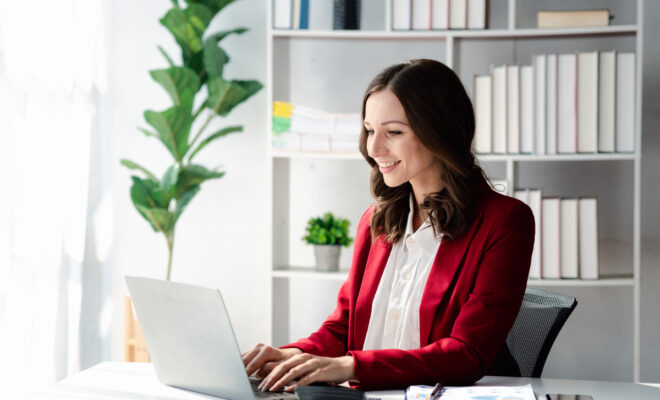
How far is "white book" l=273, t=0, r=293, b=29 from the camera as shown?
2.75 meters

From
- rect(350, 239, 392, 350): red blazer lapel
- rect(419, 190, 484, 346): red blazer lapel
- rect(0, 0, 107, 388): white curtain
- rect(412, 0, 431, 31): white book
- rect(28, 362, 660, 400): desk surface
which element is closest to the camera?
rect(28, 362, 660, 400): desk surface

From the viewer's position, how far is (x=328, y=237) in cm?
282

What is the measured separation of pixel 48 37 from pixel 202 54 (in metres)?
0.60

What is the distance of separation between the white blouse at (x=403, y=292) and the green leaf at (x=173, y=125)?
1.46 m

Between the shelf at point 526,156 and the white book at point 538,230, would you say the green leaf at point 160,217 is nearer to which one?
the shelf at point 526,156

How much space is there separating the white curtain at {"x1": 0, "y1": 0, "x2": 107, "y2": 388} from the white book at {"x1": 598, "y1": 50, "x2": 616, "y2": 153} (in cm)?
208

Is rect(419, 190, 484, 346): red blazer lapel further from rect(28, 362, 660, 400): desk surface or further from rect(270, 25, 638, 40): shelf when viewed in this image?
rect(270, 25, 638, 40): shelf

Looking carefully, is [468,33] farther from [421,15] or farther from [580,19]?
[580,19]

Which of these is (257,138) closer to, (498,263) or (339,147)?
(339,147)

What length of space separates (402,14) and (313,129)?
58 centimetres

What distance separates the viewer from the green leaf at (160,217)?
2.77 meters

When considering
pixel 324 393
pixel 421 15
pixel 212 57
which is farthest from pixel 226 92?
pixel 324 393

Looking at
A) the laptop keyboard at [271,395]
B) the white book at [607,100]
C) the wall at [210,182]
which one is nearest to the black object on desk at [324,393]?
the laptop keyboard at [271,395]

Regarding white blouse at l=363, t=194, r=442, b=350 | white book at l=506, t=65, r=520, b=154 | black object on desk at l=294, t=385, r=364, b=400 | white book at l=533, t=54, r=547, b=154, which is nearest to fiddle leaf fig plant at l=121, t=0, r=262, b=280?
white book at l=506, t=65, r=520, b=154
